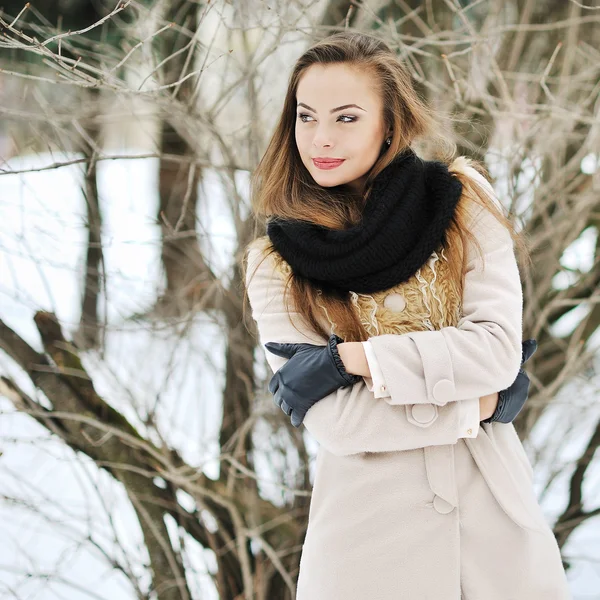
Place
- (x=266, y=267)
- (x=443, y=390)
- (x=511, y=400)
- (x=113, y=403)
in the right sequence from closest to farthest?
(x=443, y=390)
(x=511, y=400)
(x=266, y=267)
(x=113, y=403)

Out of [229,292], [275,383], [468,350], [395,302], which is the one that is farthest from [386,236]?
[229,292]

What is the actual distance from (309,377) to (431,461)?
32 cm

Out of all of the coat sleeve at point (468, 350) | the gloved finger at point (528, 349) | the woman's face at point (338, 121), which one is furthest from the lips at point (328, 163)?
the gloved finger at point (528, 349)

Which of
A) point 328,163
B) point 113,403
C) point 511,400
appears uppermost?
point 328,163

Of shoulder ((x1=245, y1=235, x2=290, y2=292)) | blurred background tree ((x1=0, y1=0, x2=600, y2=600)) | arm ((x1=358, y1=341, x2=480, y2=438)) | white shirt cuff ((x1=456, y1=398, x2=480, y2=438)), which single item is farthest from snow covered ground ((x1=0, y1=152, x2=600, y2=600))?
white shirt cuff ((x1=456, y1=398, x2=480, y2=438))

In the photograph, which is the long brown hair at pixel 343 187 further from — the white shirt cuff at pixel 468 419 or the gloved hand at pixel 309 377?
the white shirt cuff at pixel 468 419

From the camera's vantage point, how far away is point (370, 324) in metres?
1.54

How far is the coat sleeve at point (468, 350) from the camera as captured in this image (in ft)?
4.52

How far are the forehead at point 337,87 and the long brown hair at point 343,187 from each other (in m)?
0.02

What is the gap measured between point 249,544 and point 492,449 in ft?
4.32

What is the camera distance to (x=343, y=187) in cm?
165

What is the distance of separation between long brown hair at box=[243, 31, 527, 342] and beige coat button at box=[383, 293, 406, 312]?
7 cm

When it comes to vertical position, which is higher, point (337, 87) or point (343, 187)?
point (337, 87)

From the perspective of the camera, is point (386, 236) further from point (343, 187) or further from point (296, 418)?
point (296, 418)
